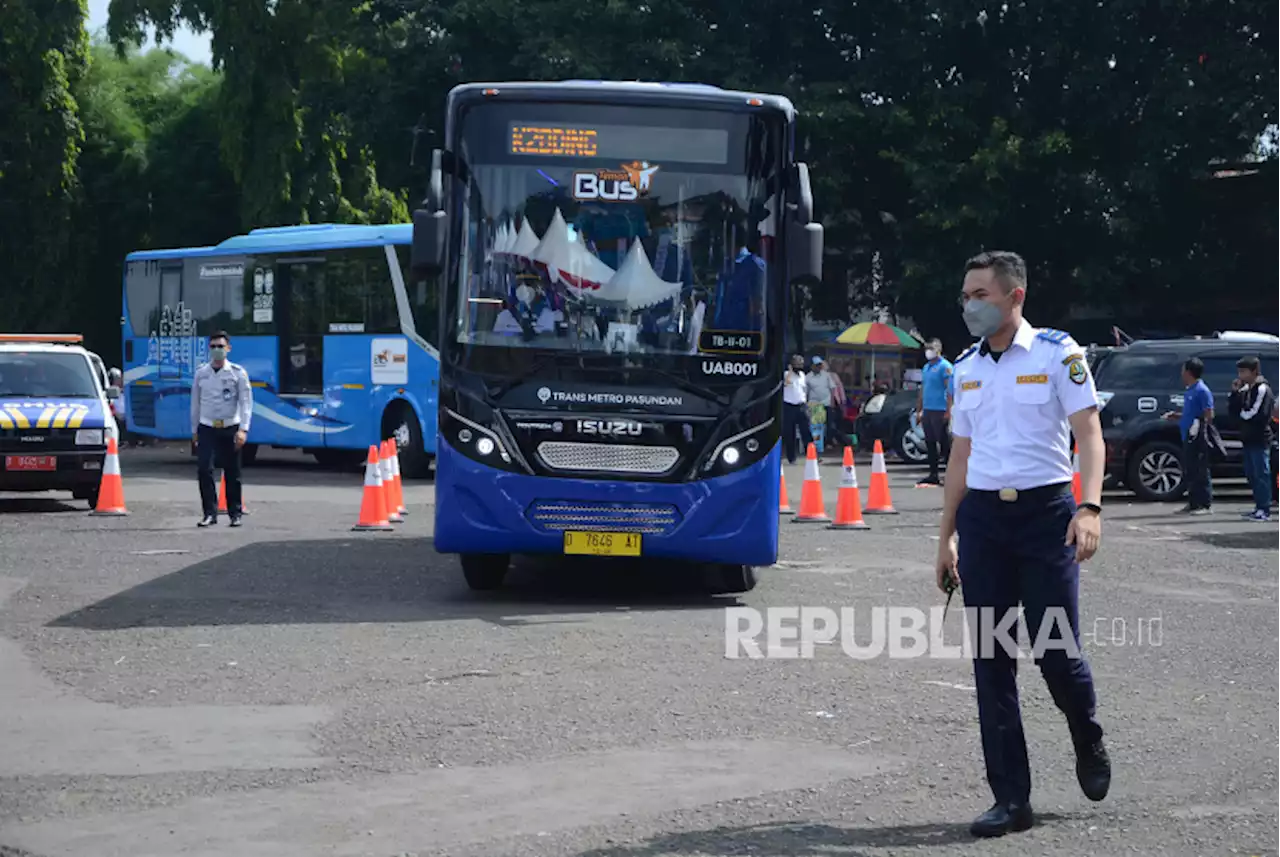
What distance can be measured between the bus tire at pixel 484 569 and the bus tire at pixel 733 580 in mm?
1466

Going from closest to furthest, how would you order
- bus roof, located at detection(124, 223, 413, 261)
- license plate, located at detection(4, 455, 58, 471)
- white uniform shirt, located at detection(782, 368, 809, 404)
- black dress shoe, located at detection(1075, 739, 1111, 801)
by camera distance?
black dress shoe, located at detection(1075, 739, 1111, 801), license plate, located at detection(4, 455, 58, 471), bus roof, located at detection(124, 223, 413, 261), white uniform shirt, located at detection(782, 368, 809, 404)

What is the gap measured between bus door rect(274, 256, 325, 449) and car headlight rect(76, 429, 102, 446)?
656 centimetres

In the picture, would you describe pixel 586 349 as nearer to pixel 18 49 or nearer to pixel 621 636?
pixel 621 636

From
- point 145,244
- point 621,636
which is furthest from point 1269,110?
point 621,636

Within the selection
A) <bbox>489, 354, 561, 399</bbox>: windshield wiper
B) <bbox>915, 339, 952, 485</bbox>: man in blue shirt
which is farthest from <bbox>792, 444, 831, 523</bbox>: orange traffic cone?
<bbox>489, 354, 561, 399</bbox>: windshield wiper

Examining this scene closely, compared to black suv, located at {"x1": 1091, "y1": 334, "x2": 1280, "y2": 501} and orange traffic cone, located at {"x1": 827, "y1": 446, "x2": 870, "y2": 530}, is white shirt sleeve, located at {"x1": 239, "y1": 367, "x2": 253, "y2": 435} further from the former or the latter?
black suv, located at {"x1": 1091, "y1": 334, "x2": 1280, "y2": 501}

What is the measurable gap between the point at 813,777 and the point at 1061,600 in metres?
1.33

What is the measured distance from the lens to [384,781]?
7262mm

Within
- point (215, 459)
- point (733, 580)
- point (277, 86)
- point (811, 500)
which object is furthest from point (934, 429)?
point (277, 86)

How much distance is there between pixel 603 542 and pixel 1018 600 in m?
6.21

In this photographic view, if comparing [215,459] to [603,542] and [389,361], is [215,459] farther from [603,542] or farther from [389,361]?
[389,361]

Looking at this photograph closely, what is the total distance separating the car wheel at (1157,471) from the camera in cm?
2348

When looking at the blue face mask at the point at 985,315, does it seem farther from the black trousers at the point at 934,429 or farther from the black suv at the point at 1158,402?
the black trousers at the point at 934,429

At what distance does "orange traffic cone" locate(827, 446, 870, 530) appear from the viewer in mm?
19188
